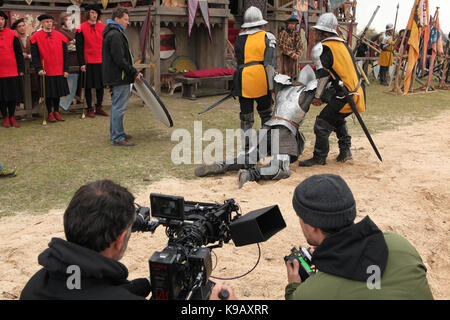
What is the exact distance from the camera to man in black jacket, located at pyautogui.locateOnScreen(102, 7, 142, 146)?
6.10 meters

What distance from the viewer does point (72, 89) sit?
820 centimetres

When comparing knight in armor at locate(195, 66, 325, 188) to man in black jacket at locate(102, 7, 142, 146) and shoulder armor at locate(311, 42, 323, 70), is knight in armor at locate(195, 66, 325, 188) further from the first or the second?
man in black jacket at locate(102, 7, 142, 146)

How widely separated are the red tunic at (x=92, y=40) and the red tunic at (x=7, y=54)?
3.81ft

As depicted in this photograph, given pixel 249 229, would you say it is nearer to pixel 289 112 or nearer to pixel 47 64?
pixel 289 112

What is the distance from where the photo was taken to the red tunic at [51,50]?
7258mm

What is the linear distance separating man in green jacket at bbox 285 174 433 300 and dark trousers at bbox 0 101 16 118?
22.2 ft

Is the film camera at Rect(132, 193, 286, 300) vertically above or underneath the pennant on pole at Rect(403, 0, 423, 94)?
underneath

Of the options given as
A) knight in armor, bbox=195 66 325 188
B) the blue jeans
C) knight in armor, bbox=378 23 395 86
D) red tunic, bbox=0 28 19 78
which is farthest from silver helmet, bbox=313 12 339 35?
knight in armor, bbox=378 23 395 86

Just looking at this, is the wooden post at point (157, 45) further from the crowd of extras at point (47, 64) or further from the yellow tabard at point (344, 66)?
the yellow tabard at point (344, 66)

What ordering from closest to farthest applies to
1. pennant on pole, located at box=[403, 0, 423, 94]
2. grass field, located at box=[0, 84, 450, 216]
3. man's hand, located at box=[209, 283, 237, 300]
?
man's hand, located at box=[209, 283, 237, 300] < grass field, located at box=[0, 84, 450, 216] < pennant on pole, located at box=[403, 0, 423, 94]

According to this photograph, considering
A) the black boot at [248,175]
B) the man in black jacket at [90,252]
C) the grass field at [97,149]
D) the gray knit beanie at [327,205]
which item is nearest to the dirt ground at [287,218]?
the black boot at [248,175]

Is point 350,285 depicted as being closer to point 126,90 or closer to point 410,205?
point 410,205
